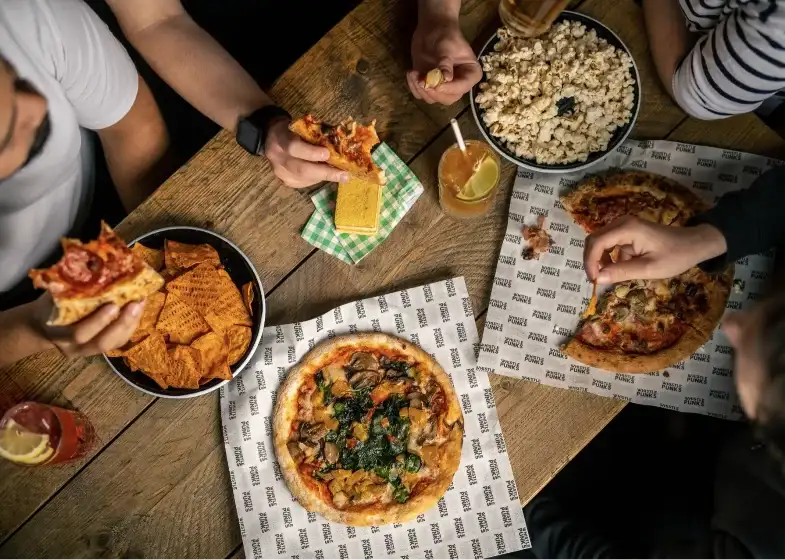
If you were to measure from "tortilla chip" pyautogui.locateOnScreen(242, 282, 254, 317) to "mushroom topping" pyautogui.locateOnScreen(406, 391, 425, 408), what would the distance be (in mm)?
606

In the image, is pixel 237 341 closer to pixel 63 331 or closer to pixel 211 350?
pixel 211 350

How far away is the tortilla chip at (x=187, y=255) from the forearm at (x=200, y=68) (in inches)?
16.1

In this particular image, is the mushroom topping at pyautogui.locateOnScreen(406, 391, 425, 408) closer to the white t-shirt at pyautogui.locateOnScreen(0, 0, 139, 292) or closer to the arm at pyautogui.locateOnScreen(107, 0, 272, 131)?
the arm at pyautogui.locateOnScreen(107, 0, 272, 131)

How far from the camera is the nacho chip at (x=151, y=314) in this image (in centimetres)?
184

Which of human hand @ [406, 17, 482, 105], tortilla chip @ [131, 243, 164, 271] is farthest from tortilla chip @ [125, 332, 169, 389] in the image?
human hand @ [406, 17, 482, 105]

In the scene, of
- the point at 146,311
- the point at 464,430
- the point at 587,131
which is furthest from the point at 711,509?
the point at 146,311

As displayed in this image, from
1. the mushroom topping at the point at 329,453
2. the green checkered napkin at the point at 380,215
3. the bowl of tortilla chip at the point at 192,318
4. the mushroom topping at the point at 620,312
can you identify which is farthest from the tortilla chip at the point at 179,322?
the mushroom topping at the point at 620,312

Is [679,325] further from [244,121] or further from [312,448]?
[244,121]

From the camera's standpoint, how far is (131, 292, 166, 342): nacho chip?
1.84m

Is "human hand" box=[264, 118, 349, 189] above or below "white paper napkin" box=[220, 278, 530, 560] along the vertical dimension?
above

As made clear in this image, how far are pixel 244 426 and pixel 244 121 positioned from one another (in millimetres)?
982

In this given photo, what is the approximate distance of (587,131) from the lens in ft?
6.62

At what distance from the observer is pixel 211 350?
192 cm

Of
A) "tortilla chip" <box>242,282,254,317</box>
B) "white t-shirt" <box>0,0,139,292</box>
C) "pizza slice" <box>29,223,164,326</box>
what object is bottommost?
"tortilla chip" <box>242,282,254,317</box>
